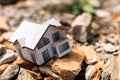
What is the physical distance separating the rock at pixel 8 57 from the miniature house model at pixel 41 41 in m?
0.15

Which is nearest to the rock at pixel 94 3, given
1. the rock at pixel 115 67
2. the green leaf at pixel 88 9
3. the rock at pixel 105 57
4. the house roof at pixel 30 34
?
the green leaf at pixel 88 9

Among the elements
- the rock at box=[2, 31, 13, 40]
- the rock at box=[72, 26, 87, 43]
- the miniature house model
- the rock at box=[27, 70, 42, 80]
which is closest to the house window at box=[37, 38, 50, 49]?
the miniature house model

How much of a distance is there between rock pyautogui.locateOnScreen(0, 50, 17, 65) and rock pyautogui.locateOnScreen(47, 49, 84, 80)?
78 cm

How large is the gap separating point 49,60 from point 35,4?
11.8 ft

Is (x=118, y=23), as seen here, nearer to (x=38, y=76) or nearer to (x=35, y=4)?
(x=35, y=4)

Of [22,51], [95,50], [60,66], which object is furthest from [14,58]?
[95,50]

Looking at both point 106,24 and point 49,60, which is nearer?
point 49,60

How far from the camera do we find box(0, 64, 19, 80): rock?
4954 mm

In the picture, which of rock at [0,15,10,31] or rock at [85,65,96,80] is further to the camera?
rock at [0,15,10,31]

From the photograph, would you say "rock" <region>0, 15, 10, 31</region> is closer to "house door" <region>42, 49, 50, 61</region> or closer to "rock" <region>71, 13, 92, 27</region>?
"rock" <region>71, 13, 92, 27</region>

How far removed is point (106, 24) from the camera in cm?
820

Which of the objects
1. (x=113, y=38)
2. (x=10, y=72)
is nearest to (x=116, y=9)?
(x=113, y=38)

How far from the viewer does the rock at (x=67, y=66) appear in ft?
16.5

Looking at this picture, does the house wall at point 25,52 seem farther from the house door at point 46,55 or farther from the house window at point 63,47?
the house window at point 63,47
